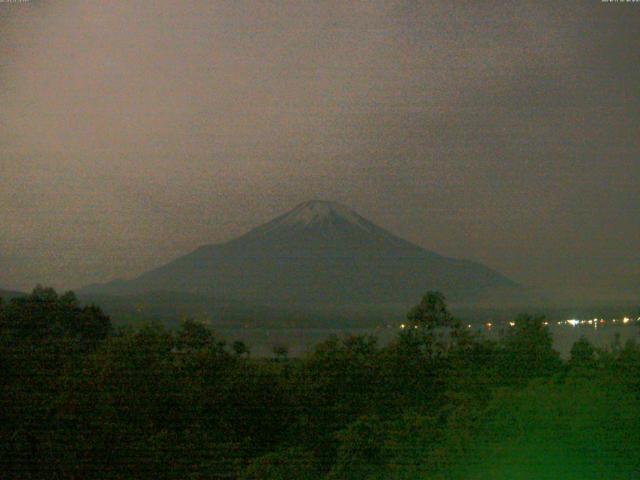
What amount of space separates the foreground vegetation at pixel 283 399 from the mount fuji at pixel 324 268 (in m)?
0.16

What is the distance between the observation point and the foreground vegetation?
2283 millimetres

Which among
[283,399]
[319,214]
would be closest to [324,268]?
[319,214]

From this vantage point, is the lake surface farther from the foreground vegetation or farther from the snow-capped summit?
the snow-capped summit

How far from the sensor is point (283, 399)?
3.00m

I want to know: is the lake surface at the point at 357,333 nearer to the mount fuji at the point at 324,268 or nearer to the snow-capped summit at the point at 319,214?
the mount fuji at the point at 324,268

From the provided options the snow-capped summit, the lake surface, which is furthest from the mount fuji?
the lake surface

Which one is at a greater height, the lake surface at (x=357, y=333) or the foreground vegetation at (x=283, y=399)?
the lake surface at (x=357, y=333)

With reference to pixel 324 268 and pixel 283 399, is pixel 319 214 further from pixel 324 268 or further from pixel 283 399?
pixel 283 399

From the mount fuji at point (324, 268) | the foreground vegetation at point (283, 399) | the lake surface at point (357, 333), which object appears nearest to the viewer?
the foreground vegetation at point (283, 399)

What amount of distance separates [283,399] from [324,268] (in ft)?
2.15

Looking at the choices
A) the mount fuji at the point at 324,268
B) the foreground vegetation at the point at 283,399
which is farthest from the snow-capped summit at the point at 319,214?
the foreground vegetation at the point at 283,399

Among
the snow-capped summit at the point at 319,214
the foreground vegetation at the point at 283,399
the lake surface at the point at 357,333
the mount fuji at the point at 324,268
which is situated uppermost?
the snow-capped summit at the point at 319,214

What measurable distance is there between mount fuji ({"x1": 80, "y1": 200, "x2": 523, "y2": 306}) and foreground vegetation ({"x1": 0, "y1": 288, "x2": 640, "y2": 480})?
0.16 meters

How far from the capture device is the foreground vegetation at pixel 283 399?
7.49 feet
